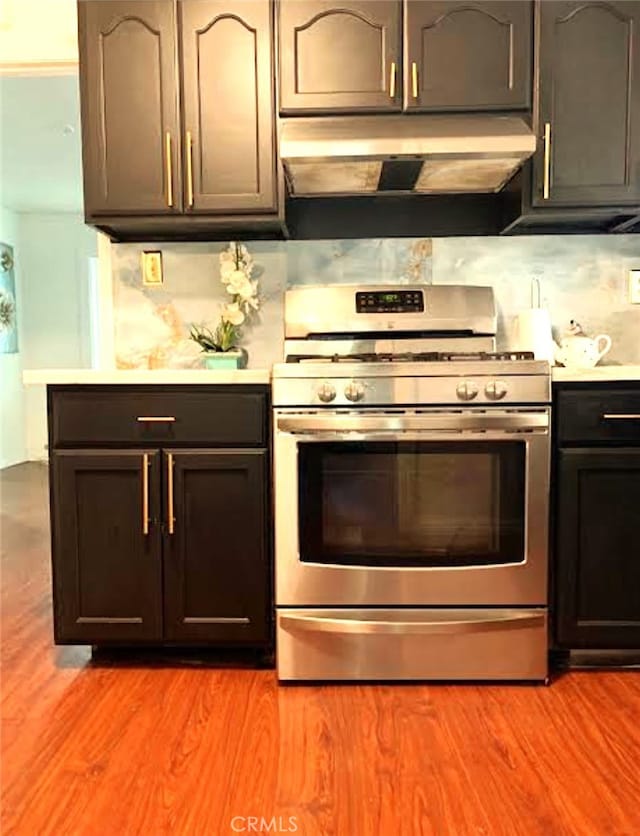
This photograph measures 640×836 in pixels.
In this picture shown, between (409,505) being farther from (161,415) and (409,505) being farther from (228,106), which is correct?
(228,106)

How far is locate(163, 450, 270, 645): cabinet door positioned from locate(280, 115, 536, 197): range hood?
0.91 m

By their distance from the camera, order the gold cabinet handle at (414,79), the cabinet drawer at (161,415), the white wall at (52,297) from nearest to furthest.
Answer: the cabinet drawer at (161,415) → the gold cabinet handle at (414,79) → the white wall at (52,297)

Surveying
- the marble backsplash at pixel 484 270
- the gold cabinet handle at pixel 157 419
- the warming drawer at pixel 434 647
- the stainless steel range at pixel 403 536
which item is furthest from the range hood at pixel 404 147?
the warming drawer at pixel 434 647

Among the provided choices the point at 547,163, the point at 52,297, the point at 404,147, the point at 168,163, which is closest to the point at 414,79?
the point at 404,147

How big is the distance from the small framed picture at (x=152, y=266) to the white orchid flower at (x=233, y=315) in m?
0.30

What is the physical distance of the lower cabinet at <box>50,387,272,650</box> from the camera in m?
2.12

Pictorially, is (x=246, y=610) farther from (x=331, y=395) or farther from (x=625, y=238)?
(x=625, y=238)

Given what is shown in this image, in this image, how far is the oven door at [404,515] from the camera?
204 centimetres

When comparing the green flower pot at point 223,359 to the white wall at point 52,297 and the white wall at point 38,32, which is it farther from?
the white wall at point 52,297

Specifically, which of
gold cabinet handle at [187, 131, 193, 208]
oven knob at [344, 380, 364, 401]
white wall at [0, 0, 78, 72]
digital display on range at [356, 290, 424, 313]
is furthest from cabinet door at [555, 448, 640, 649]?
white wall at [0, 0, 78, 72]

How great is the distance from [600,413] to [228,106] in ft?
4.91

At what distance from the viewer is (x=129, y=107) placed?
7.44ft

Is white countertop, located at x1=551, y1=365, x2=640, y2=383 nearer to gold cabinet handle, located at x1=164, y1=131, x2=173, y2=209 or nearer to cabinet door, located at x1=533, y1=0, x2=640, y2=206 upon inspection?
cabinet door, located at x1=533, y1=0, x2=640, y2=206

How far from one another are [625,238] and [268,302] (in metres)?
1.32
